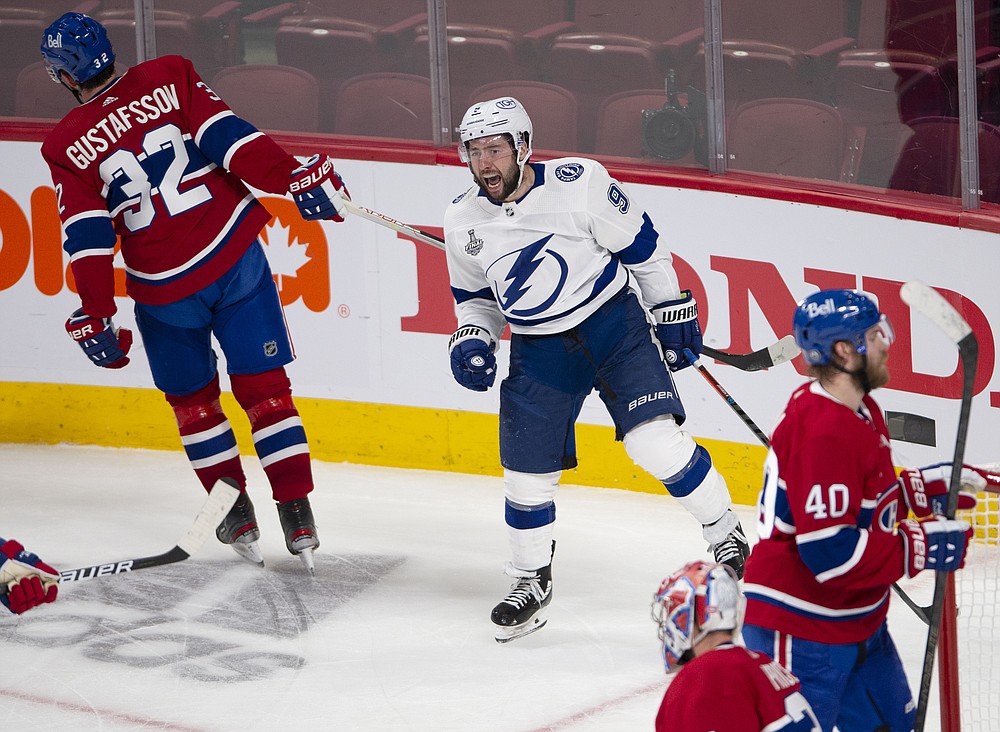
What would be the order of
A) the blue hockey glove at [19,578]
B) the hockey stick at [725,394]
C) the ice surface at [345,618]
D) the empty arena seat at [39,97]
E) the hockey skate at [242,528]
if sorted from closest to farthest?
the blue hockey glove at [19,578] < the ice surface at [345,618] < the hockey stick at [725,394] < the hockey skate at [242,528] < the empty arena seat at [39,97]

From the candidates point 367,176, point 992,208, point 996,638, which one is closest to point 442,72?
point 367,176

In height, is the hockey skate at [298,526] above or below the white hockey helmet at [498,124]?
below

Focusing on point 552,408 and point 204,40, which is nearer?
point 552,408

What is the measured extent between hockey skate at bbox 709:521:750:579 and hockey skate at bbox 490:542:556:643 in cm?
43

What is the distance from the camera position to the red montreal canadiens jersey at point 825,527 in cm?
219

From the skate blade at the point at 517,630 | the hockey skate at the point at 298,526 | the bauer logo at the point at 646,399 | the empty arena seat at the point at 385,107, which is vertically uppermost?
the empty arena seat at the point at 385,107

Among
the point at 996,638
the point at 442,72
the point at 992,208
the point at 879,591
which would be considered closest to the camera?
the point at 879,591

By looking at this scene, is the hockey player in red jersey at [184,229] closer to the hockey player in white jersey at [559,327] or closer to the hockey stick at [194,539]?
the hockey stick at [194,539]

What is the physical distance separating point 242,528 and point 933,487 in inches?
89.1

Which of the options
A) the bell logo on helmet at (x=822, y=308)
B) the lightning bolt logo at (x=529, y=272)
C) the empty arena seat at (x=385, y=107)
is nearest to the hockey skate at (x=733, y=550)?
the lightning bolt logo at (x=529, y=272)

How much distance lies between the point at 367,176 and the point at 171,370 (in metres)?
1.23

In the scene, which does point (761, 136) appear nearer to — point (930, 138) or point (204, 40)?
point (930, 138)

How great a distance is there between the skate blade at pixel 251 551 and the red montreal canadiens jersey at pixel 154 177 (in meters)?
0.75

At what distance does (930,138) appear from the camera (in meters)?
4.22
